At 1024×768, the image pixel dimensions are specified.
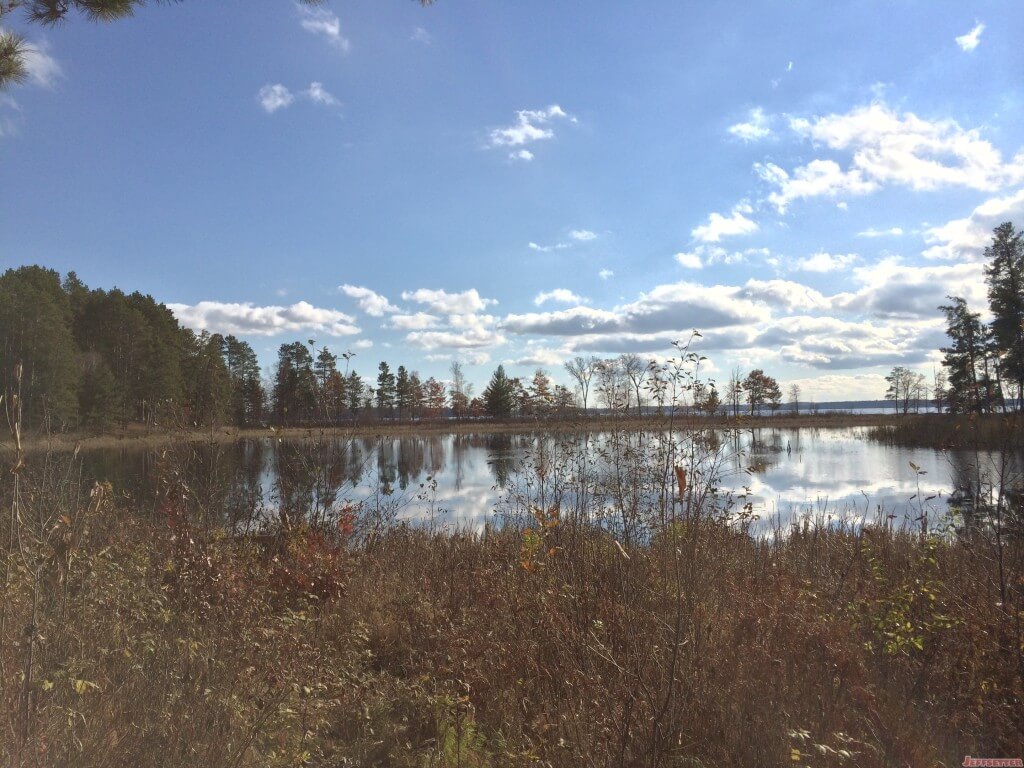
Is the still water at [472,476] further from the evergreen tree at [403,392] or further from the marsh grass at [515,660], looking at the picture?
the evergreen tree at [403,392]

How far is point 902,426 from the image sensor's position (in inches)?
1540

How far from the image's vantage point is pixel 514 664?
4.28 meters

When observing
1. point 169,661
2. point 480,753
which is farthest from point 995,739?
point 169,661

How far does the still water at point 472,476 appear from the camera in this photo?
7.57 meters

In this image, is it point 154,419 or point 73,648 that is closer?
point 73,648

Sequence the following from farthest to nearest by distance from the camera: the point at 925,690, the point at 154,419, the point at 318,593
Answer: the point at 154,419 → the point at 318,593 → the point at 925,690

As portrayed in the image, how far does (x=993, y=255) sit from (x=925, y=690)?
41585mm

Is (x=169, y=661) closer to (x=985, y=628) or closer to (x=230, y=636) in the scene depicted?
(x=230, y=636)

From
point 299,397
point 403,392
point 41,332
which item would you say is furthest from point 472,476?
point 403,392

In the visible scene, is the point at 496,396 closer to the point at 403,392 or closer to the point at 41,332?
the point at 403,392

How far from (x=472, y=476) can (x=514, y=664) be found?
1914cm

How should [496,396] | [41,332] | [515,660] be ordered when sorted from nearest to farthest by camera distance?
[515,660]
[41,332]
[496,396]

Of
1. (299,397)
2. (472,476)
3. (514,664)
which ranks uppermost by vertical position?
(299,397)

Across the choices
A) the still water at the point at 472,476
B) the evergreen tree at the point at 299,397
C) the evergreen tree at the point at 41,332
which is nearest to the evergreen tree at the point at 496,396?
the still water at the point at 472,476
